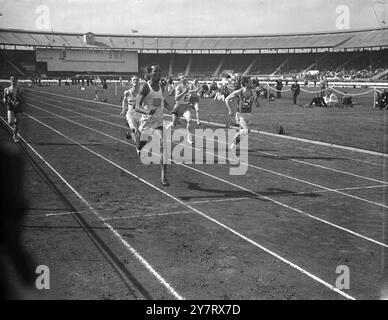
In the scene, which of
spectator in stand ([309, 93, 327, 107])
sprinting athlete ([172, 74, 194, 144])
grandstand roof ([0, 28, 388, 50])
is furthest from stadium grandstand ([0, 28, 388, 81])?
sprinting athlete ([172, 74, 194, 144])

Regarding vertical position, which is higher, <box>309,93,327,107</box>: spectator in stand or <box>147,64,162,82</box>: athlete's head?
<box>147,64,162,82</box>: athlete's head

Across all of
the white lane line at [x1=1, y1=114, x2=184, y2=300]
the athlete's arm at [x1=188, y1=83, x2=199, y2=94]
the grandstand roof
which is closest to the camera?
the white lane line at [x1=1, y1=114, x2=184, y2=300]

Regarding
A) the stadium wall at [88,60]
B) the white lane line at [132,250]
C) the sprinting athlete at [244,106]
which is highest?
the stadium wall at [88,60]

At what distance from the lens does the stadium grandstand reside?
2881 inches

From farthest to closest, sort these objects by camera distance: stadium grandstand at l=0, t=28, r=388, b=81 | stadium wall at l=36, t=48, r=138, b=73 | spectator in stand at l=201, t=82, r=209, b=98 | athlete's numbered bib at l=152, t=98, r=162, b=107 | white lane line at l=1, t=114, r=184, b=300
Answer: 1. stadium wall at l=36, t=48, r=138, b=73
2. stadium grandstand at l=0, t=28, r=388, b=81
3. spectator in stand at l=201, t=82, r=209, b=98
4. athlete's numbered bib at l=152, t=98, r=162, b=107
5. white lane line at l=1, t=114, r=184, b=300

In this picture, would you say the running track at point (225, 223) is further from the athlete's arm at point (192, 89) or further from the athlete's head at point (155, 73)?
the athlete's arm at point (192, 89)

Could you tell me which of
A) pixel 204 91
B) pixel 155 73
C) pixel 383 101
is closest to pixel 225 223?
pixel 155 73

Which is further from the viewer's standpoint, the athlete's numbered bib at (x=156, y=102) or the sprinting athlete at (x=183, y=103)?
the sprinting athlete at (x=183, y=103)

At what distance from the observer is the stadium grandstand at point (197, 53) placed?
7319 centimetres

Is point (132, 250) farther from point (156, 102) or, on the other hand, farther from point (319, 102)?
point (319, 102)

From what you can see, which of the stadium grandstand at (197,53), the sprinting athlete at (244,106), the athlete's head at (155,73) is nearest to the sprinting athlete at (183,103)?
the sprinting athlete at (244,106)

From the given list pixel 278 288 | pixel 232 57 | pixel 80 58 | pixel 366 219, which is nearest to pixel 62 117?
pixel 366 219

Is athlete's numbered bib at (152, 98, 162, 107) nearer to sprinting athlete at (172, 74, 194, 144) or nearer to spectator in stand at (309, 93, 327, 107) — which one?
sprinting athlete at (172, 74, 194, 144)
